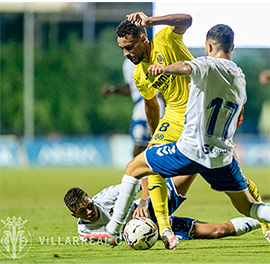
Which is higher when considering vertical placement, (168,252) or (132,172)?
(132,172)

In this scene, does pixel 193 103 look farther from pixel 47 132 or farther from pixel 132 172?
pixel 47 132

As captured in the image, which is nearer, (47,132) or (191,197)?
(191,197)

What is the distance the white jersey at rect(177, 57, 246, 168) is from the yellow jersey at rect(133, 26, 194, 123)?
1.20 meters

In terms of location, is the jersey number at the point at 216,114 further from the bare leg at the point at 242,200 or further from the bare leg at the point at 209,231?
the bare leg at the point at 209,231

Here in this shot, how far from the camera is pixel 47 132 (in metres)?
36.5

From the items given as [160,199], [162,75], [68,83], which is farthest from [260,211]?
[68,83]

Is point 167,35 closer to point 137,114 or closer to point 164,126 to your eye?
point 164,126

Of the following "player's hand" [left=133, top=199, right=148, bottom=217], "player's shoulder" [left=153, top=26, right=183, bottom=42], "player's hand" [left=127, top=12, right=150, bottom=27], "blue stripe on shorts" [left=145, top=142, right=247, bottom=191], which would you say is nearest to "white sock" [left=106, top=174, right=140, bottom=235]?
"blue stripe on shorts" [left=145, top=142, right=247, bottom=191]

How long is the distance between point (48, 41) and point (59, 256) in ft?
114

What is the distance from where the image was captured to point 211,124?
6035 millimetres

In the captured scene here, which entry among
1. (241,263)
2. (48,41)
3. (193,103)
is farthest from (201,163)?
(48,41)

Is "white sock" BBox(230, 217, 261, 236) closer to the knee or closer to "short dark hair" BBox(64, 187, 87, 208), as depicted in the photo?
the knee

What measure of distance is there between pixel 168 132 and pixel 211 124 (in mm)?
1198

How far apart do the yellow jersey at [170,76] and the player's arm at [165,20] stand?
0.14 m
